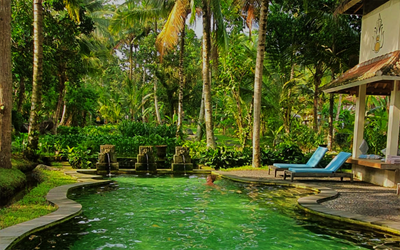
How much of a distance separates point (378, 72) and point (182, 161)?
784 centimetres

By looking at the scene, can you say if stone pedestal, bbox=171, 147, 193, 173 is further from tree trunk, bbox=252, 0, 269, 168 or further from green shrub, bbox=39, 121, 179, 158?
tree trunk, bbox=252, 0, 269, 168

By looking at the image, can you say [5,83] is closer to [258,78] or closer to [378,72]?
[258,78]

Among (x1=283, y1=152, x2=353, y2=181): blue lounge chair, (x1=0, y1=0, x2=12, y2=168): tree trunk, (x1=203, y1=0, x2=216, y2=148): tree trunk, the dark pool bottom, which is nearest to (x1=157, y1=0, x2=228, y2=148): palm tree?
(x1=203, y1=0, x2=216, y2=148): tree trunk

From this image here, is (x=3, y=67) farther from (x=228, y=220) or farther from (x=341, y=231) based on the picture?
(x=341, y=231)

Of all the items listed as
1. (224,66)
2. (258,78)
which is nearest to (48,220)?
(258,78)

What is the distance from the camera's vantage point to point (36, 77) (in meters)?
12.3

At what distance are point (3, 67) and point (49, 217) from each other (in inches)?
224

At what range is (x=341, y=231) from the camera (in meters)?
6.27

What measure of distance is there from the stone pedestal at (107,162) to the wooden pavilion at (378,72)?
8440mm

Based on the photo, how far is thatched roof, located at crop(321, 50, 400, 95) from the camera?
9.12m

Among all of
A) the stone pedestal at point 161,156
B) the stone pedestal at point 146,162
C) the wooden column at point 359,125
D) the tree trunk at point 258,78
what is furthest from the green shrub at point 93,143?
the wooden column at point 359,125

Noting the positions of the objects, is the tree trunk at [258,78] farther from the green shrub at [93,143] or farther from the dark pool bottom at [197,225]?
the dark pool bottom at [197,225]

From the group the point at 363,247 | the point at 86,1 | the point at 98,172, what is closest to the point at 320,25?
the point at 98,172

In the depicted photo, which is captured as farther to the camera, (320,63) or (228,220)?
(320,63)
